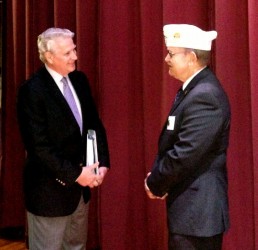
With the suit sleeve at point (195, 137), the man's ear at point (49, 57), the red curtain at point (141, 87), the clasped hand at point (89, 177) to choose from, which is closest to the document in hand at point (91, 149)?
the clasped hand at point (89, 177)

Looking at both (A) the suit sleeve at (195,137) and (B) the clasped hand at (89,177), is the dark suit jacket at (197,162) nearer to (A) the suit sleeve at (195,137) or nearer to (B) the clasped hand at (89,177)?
(A) the suit sleeve at (195,137)

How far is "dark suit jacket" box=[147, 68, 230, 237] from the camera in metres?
1.78

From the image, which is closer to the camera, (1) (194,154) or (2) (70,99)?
(1) (194,154)

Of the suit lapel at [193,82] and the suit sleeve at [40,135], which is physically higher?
the suit lapel at [193,82]

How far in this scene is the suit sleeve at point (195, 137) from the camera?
5.80 ft

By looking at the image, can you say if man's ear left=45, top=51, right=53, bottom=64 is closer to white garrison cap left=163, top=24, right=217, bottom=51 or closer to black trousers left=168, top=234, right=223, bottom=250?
white garrison cap left=163, top=24, right=217, bottom=51

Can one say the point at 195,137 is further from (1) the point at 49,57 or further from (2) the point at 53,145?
(1) the point at 49,57

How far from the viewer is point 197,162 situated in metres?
1.80

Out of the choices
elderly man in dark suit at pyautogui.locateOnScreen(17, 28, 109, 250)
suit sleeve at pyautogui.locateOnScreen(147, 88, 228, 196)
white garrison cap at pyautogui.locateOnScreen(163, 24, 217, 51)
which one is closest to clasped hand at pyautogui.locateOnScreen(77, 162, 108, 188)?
elderly man in dark suit at pyautogui.locateOnScreen(17, 28, 109, 250)

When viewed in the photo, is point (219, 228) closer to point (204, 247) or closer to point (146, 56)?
point (204, 247)

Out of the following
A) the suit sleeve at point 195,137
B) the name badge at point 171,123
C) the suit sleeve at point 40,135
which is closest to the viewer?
the suit sleeve at point 195,137

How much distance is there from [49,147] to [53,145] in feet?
0.18

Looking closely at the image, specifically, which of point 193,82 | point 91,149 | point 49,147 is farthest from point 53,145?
point 193,82

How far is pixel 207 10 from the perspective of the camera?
2.55m
